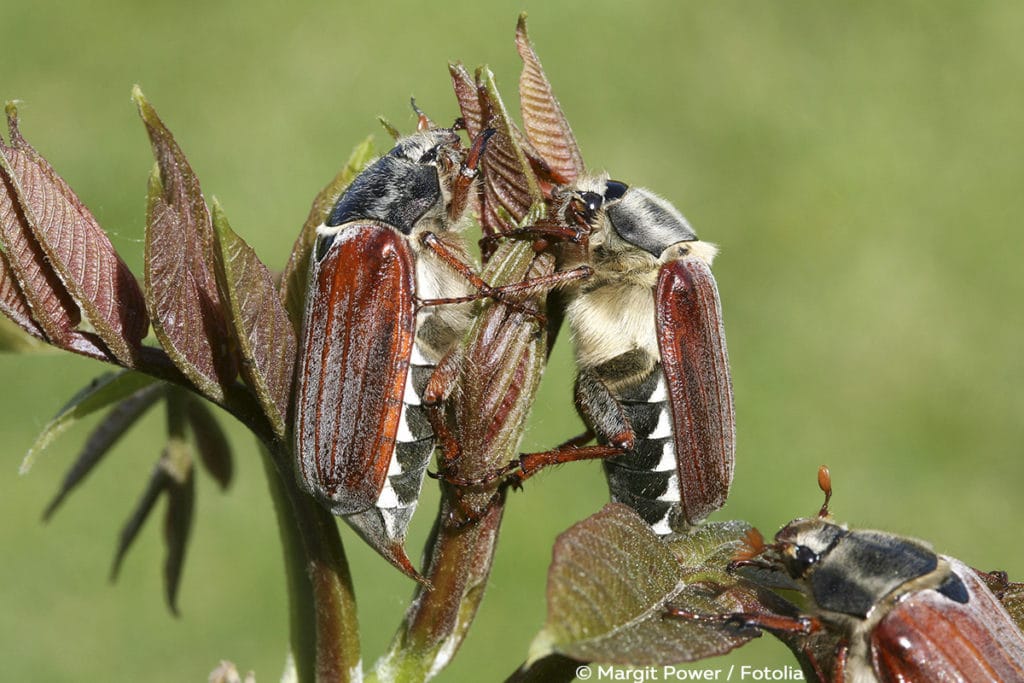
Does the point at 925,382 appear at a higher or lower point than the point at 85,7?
lower

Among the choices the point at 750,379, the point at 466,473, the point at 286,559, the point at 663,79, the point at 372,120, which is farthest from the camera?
the point at 663,79

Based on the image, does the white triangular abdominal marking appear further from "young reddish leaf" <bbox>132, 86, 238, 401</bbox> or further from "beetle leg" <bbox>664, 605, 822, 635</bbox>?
"young reddish leaf" <bbox>132, 86, 238, 401</bbox>

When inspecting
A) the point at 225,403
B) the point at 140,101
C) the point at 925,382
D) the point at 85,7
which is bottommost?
the point at 925,382

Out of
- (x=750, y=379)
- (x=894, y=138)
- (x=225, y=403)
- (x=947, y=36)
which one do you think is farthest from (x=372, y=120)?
(x=225, y=403)

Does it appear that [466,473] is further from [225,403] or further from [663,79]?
[663,79]

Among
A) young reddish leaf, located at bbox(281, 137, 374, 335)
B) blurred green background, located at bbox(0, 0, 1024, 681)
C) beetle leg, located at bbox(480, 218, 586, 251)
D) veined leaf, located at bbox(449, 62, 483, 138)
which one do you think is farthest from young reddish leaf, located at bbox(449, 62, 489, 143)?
blurred green background, located at bbox(0, 0, 1024, 681)

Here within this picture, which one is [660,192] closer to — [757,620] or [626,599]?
[757,620]

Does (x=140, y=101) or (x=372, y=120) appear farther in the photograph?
(x=372, y=120)
